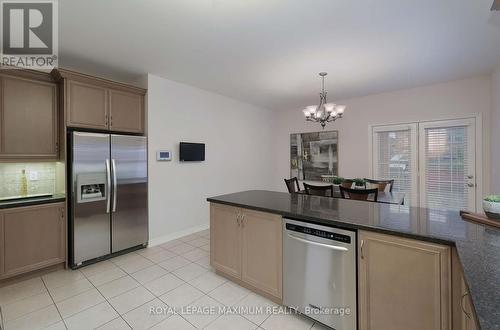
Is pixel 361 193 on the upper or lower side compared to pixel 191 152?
lower

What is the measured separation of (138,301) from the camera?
2125 millimetres

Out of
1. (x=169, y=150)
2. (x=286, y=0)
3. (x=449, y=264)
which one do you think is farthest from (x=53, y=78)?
(x=449, y=264)

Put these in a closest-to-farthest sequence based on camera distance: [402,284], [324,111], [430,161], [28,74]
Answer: [402,284], [28,74], [324,111], [430,161]

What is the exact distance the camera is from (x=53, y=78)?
9.06 ft

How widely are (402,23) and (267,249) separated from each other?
2521 mm

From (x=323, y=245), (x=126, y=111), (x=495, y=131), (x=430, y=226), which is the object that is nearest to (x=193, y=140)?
(x=126, y=111)

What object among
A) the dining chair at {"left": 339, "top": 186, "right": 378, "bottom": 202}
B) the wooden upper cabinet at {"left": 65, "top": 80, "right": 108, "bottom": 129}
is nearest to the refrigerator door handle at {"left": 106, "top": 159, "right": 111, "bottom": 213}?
the wooden upper cabinet at {"left": 65, "top": 80, "right": 108, "bottom": 129}

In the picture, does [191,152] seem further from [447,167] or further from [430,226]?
[447,167]

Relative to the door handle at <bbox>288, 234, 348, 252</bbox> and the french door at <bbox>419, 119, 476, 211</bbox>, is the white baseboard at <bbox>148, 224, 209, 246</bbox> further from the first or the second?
the french door at <bbox>419, 119, 476, 211</bbox>

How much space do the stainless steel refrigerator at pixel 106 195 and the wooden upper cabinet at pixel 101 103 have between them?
21 centimetres

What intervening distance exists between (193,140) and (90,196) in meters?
1.79

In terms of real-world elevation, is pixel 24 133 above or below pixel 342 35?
below

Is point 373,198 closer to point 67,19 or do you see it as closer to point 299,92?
point 299,92

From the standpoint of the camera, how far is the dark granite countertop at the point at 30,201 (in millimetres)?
2336
